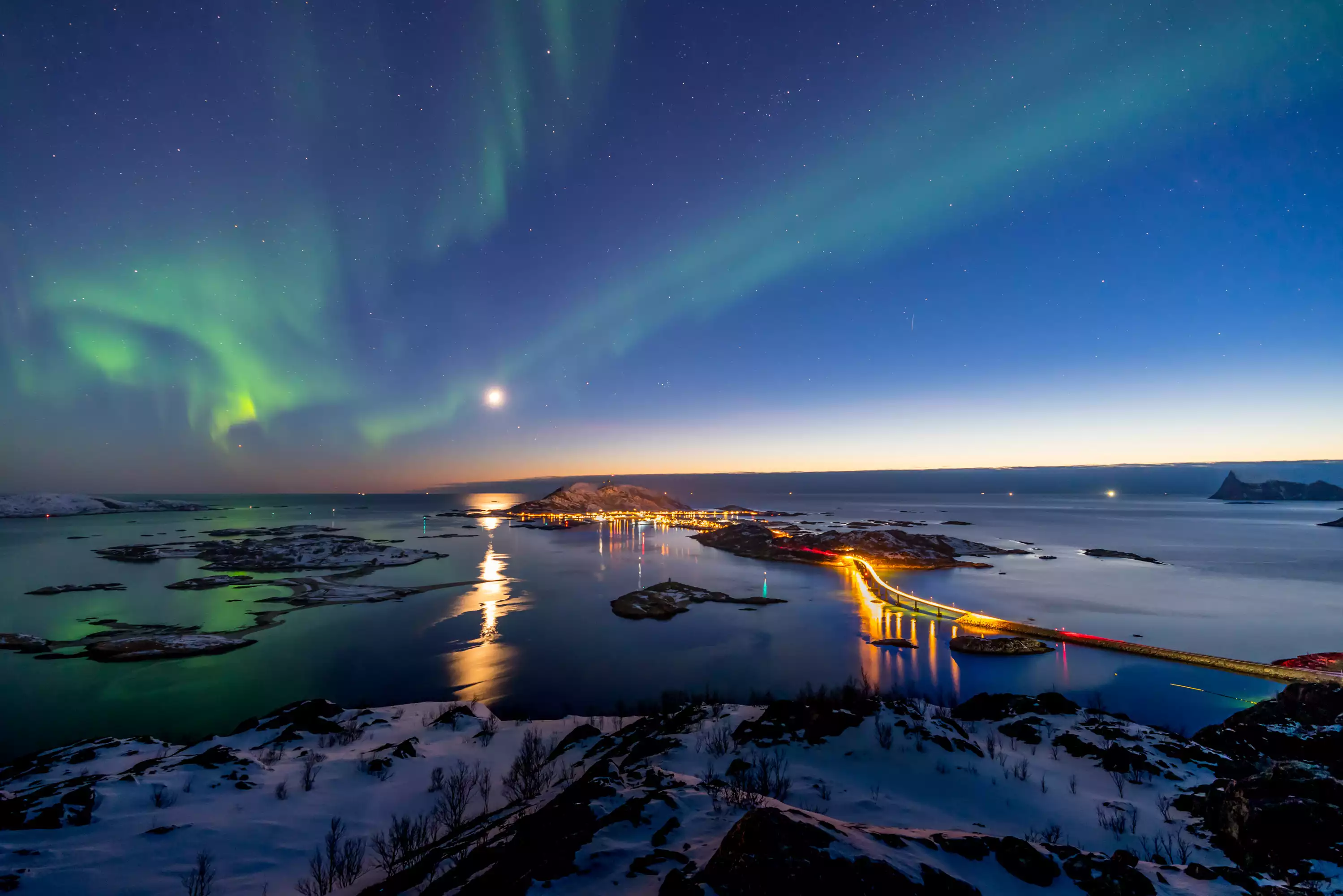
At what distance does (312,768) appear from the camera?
1581 cm

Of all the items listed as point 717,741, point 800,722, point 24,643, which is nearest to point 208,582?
point 24,643

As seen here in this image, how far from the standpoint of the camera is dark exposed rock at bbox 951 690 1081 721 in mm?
19781

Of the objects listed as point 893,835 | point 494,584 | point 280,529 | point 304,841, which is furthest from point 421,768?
point 280,529

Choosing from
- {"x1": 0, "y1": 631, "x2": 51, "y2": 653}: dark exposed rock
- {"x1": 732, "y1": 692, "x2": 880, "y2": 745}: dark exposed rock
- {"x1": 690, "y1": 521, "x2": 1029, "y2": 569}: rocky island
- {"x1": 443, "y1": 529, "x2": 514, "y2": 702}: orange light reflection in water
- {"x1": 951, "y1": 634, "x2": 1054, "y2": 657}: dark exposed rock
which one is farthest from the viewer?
{"x1": 690, "y1": 521, "x2": 1029, "y2": 569}: rocky island

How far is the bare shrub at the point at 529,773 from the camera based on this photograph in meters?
15.6

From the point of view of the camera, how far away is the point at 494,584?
209 feet

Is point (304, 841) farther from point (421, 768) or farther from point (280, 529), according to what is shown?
point (280, 529)

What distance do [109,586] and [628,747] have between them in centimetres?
7731

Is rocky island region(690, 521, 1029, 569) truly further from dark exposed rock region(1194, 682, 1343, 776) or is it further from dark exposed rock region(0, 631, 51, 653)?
dark exposed rock region(0, 631, 51, 653)

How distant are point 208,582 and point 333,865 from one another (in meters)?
69.9

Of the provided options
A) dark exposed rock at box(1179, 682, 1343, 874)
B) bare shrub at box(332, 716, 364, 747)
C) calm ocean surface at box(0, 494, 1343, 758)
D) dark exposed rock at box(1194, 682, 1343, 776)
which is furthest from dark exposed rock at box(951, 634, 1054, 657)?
bare shrub at box(332, 716, 364, 747)

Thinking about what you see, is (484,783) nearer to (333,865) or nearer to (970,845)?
(333,865)

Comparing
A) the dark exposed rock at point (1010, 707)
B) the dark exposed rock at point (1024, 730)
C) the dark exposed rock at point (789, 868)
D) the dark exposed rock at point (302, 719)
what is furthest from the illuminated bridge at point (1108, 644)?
the dark exposed rock at point (302, 719)

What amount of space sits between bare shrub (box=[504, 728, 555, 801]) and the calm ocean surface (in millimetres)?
9063
